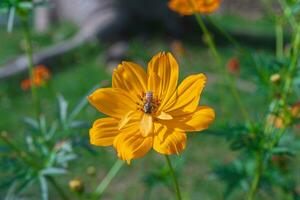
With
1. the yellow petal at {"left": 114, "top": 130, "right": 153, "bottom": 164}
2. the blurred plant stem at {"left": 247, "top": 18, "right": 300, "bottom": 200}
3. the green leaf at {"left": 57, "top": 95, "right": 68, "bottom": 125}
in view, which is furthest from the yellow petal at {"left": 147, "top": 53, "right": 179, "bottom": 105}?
the green leaf at {"left": 57, "top": 95, "right": 68, "bottom": 125}

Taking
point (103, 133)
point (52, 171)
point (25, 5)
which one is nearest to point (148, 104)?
point (103, 133)

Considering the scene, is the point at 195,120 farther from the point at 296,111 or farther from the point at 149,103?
the point at 296,111

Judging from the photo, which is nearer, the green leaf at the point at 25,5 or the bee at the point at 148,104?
the bee at the point at 148,104

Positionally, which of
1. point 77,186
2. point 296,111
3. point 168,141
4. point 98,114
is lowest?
point 98,114

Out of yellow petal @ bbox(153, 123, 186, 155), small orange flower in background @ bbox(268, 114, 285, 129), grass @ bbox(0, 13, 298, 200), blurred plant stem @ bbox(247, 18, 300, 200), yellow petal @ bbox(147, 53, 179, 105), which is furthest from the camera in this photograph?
grass @ bbox(0, 13, 298, 200)

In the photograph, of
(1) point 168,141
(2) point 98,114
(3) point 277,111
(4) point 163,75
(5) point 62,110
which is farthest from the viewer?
(2) point 98,114

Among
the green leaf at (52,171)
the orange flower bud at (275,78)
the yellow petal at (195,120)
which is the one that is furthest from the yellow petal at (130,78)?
the orange flower bud at (275,78)

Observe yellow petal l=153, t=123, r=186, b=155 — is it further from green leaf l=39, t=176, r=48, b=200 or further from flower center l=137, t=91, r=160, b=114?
green leaf l=39, t=176, r=48, b=200

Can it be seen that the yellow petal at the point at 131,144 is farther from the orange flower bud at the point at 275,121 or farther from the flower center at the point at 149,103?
the orange flower bud at the point at 275,121
